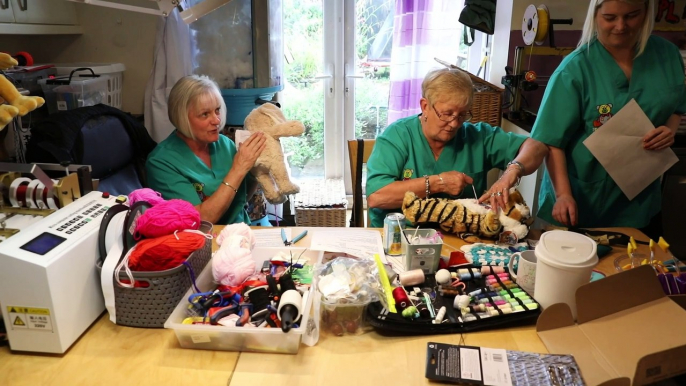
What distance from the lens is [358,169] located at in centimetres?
210

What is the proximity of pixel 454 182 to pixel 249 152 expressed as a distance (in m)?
0.78

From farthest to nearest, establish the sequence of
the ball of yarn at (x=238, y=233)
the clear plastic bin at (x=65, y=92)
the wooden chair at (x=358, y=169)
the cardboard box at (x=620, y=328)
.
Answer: the clear plastic bin at (x=65, y=92)
the wooden chair at (x=358, y=169)
the ball of yarn at (x=238, y=233)
the cardboard box at (x=620, y=328)

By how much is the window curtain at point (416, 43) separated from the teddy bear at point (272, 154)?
1.32m

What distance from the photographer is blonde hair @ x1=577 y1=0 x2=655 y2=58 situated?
5.22 ft

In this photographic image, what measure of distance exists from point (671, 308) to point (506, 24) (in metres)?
2.02

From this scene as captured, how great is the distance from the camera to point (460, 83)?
5.51 ft

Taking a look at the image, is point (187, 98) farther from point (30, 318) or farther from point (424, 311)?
point (424, 311)

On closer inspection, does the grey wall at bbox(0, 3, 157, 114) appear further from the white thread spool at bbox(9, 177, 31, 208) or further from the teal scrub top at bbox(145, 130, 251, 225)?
the white thread spool at bbox(9, 177, 31, 208)

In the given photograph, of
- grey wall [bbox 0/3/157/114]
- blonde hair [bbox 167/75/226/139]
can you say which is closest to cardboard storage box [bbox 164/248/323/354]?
blonde hair [bbox 167/75/226/139]

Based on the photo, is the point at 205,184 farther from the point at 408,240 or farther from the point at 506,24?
the point at 506,24

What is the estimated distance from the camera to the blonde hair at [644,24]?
1.59 m

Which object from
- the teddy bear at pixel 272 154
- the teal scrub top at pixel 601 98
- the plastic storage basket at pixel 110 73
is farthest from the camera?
the plastic storage basket at pixel 110 73

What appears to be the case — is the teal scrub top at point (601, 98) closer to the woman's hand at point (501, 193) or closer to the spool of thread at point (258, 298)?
the woman's hand at point (501, 193)

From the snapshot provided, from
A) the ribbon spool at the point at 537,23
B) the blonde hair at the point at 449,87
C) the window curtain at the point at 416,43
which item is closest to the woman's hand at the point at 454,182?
the blonde hair at the point at 449,87
